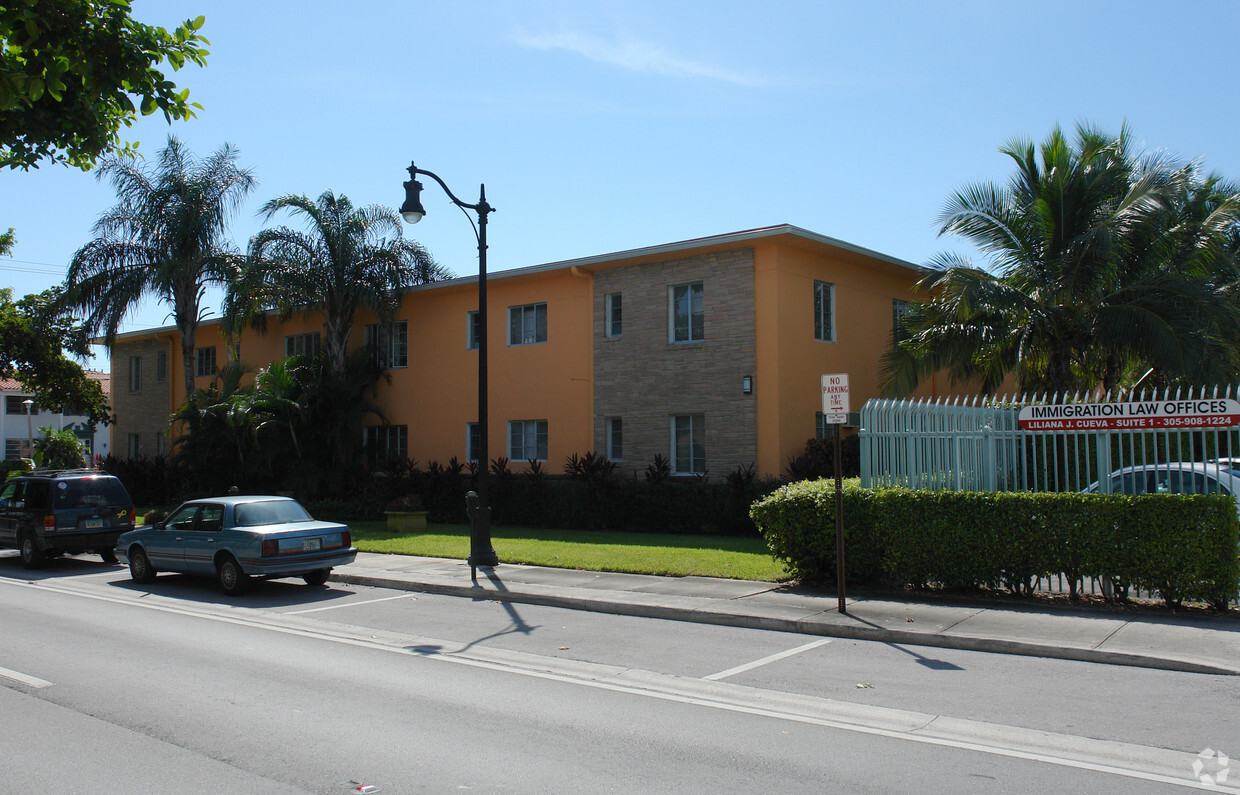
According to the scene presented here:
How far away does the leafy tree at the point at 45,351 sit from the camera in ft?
96.9

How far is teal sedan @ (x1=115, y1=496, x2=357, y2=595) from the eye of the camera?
→ 1303 centimetres

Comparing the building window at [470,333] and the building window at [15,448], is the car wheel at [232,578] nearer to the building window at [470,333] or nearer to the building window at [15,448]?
the building window at [470,333]

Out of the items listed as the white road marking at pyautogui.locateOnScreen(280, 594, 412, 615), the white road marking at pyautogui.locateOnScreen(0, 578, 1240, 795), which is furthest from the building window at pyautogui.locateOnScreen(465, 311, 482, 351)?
the white road marking at pyautogui.locateOnScreen(0, 578, 1240, 795)

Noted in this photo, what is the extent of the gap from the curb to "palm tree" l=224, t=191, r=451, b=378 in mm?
13638

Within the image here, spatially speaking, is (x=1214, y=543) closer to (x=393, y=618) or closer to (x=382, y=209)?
(x=393, y=618)

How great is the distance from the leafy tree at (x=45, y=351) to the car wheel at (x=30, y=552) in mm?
13056

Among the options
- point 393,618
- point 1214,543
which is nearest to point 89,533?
point 393,618

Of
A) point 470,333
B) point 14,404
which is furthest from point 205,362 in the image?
point 14,404

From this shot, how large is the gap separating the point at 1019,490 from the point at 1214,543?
2.06m

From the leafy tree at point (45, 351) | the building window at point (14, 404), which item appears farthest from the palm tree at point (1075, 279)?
the building window at point (14, 404)

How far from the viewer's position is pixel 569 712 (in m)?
6.89

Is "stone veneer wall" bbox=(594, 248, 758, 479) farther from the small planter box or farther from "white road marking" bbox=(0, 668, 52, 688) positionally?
"white road marking" bbox=(0, 668, 52, 688)

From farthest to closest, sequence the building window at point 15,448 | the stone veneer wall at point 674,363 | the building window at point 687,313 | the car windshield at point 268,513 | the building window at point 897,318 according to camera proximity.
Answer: the building window at point 15,448
the building window at point 897,318
the building window at point 687,313
the stone veneer wall at point 674,363
the car windshield at point 268,513

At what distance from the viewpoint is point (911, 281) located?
24297 millimetres
